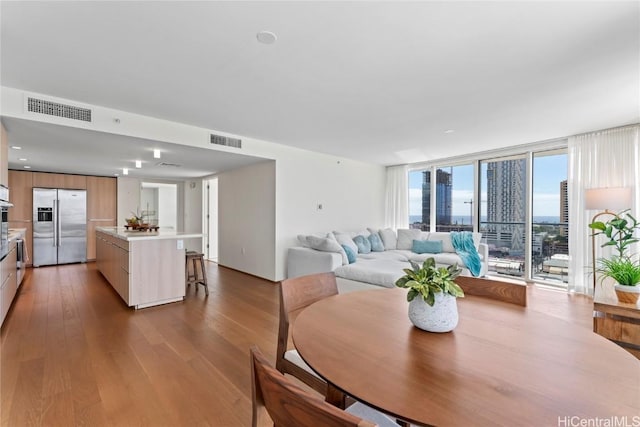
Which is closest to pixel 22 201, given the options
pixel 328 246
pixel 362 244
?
pixel 328 246

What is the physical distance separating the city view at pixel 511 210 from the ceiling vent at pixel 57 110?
6.29 metres

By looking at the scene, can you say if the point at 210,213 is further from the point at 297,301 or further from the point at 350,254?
the point at 297,301

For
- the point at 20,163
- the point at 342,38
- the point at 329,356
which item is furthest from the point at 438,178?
the point at 20,163

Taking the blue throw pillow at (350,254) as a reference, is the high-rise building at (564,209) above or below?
above

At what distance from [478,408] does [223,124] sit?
4047mm

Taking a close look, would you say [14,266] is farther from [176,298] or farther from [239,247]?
[239,247]

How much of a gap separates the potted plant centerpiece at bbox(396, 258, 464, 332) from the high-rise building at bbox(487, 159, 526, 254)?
5313 millimetres

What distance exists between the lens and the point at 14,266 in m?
3.88

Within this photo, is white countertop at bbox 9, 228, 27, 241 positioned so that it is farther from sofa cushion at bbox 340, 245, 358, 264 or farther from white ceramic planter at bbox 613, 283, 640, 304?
white ceramic planter at bbox 613, 283, 640, 304

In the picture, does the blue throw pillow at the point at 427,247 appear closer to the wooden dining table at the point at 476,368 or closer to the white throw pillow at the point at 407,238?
the white throw pillow at the point at 407,238

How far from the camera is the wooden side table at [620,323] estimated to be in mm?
2033

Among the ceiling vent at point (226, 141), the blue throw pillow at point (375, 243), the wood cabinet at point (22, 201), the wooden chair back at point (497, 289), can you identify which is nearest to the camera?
the wooden chair back at point (497, 289)


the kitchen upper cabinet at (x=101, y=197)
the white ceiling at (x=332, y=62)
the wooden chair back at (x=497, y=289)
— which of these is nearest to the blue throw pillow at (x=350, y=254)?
the white ceiling at (x=332, y=62)

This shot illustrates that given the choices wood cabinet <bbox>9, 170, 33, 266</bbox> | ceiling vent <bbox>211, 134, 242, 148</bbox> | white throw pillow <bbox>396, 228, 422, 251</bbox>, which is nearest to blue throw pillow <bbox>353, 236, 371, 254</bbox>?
white throw pillow <bbox>396, 228, 422, 251</bbox>
